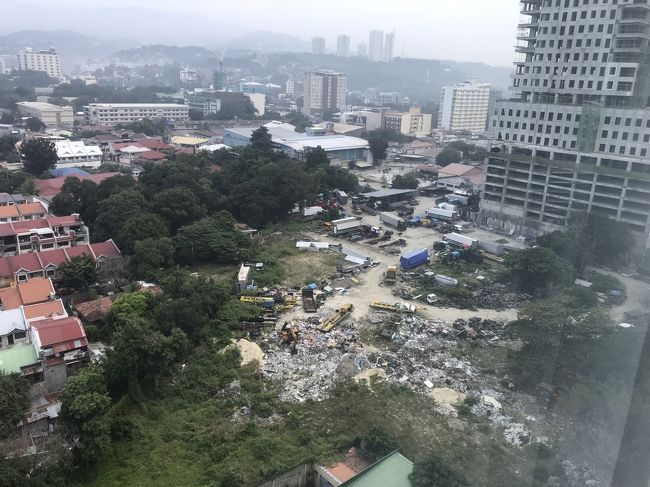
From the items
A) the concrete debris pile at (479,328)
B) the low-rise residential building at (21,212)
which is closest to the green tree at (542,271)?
the concrete debris pile at (479,328)

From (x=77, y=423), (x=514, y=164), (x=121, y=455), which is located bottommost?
(x=121, y=455)

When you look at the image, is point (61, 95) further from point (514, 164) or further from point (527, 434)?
point (527, 434)

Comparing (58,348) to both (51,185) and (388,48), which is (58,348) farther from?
(388,48)

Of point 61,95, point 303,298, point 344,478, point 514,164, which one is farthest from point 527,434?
point 61,95

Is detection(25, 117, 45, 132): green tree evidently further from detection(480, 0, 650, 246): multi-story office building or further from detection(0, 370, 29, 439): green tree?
detection(0, 370, 29, 439): green tree

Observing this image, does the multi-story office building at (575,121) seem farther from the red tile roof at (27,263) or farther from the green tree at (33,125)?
the green tree at (33,125)

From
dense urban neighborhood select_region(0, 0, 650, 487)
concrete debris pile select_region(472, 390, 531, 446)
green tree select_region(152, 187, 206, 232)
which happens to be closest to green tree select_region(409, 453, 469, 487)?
dense urban neighborhood select_region(0, 0, 650, 487)
